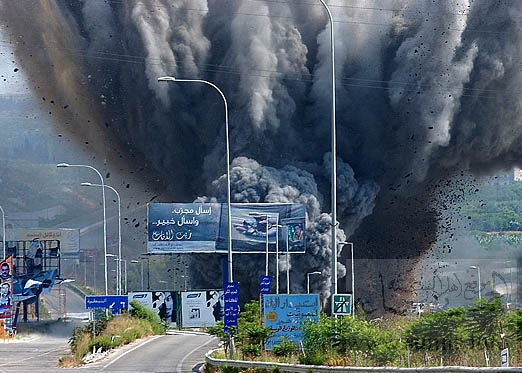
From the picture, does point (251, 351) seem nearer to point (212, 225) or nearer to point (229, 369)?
point (229, 369)

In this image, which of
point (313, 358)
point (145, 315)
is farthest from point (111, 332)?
point (313, 358)

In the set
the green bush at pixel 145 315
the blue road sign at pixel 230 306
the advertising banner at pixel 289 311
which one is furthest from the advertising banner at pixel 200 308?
the advertising banner at pixel 289 311

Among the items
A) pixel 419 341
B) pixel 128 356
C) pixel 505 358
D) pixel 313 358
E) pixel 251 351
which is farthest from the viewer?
pixel 128 356

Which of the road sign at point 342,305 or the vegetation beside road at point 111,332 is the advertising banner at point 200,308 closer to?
the vegetation beside road at point 111,332

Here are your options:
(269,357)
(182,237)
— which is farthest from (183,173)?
(269,357)

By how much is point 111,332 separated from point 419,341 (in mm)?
44179

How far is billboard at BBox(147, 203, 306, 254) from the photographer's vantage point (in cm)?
9531

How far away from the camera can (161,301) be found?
4222 inches

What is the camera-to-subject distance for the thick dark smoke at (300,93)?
97125 mm

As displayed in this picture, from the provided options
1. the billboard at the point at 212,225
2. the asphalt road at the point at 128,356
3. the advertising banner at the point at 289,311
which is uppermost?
the billboard at the point at 212,225

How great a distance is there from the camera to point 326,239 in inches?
3888

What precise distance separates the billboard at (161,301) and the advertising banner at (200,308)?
1.63m

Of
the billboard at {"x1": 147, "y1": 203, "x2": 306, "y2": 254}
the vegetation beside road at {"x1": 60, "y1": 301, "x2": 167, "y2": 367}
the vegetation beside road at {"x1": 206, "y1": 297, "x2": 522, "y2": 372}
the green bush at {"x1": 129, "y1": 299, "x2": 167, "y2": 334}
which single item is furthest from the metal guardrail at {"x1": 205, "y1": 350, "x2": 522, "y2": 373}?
the billboard at {"x1": 147, "y1": 203, "x2": 306, "y2": 254}

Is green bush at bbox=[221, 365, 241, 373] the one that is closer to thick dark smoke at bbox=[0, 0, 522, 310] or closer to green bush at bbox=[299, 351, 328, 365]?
green bush at bbox=[299, 351, 328, 365]
